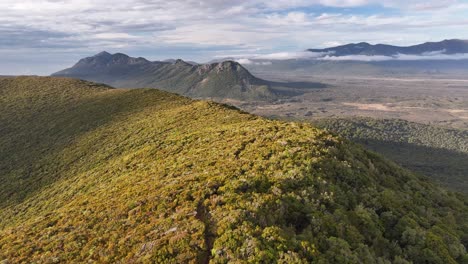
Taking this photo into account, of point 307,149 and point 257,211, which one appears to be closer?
point 257,211

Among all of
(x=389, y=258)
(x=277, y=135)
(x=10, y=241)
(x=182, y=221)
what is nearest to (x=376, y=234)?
(x=389, y=258)

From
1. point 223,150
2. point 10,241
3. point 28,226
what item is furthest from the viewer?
point 223,150

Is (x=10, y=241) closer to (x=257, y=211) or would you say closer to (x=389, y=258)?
(x=257, y=211)

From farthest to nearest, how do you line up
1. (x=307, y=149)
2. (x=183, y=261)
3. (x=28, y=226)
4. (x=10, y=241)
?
(x=307, y=149) < (x=28, y=226) < (x=10, y=241) < (x=183, y=261)

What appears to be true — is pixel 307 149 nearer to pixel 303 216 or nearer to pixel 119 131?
pixel 303 216

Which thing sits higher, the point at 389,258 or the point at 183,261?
the point at 183,261

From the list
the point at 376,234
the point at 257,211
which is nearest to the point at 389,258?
the point at 376,234

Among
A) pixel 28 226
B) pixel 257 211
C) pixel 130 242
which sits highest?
pixel 257 211
